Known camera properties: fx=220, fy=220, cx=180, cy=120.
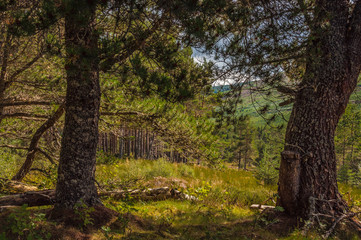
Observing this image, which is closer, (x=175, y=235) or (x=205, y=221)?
(x=175, y=235)

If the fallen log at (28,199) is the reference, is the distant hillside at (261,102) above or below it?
above

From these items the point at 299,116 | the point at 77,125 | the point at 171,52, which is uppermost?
the point at 171,52

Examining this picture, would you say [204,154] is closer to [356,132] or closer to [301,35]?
[301,35]

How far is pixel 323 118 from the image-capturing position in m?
4.10

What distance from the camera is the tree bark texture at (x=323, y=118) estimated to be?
410 centimetres

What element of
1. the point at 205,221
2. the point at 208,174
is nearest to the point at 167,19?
the point at 205,221

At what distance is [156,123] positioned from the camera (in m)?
5.00

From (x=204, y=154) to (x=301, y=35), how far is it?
314 cm

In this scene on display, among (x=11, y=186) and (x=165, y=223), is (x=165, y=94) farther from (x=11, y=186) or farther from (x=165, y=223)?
(x=11, y=186)

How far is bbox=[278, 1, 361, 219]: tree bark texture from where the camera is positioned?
161 inches

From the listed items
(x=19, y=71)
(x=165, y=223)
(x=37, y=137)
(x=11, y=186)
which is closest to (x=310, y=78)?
(x=165, y=223)

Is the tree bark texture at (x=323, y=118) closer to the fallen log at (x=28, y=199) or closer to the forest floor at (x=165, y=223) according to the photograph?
the forest floor at (x=165, y=223)

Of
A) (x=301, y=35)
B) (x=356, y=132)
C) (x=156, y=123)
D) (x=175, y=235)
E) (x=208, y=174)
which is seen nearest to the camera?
(x=175, y=235)

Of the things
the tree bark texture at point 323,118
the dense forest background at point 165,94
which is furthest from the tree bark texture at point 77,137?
the tree bark texture at point 323,118
